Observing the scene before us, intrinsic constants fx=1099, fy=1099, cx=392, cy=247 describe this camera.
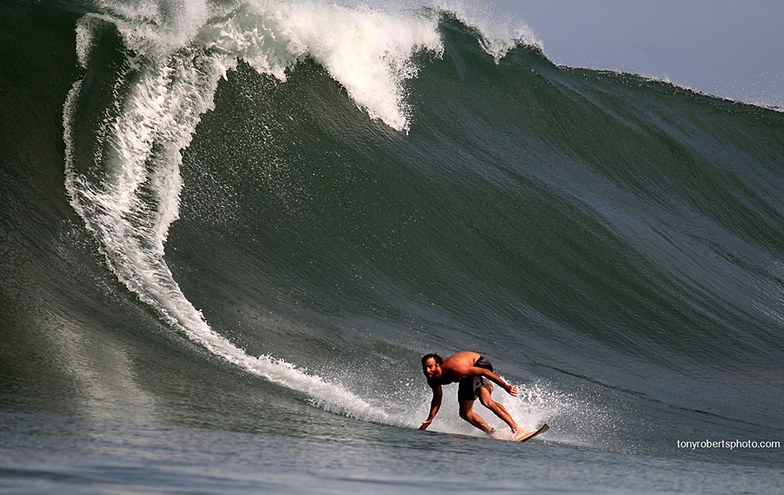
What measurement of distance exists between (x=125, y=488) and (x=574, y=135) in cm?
1181

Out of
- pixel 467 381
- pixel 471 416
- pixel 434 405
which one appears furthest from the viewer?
pixel 467 381

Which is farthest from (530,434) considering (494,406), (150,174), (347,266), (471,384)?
(150,174)

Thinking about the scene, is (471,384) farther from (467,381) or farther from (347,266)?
(347,266)

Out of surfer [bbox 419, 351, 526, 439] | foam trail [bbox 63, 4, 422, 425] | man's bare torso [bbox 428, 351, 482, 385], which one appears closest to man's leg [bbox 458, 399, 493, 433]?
surfer [bbox 419, 351, 526, 439]

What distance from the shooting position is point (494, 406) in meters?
6.76

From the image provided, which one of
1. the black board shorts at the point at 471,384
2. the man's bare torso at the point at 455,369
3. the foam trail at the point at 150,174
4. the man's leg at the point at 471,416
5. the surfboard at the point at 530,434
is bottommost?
the surfboard at the point at 530,434

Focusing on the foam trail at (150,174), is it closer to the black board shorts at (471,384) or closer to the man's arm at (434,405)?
the man's arm at (434,405)

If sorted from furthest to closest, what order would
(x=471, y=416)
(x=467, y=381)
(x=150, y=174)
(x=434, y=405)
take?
(x=150, y=174) < (x=467, y=381) < (x=471, y=416) < (x=434, y=405)

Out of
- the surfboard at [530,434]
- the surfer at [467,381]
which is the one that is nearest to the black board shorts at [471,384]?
Answer: the surfer at [467,381]

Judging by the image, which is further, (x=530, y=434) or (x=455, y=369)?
(x=455, y=369)

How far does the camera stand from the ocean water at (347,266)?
503cm

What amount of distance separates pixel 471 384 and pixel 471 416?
23cm

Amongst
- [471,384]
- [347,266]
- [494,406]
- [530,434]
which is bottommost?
[530,434]

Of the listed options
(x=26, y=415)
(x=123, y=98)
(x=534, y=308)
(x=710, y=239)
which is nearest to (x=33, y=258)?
(x=123, y=98)
